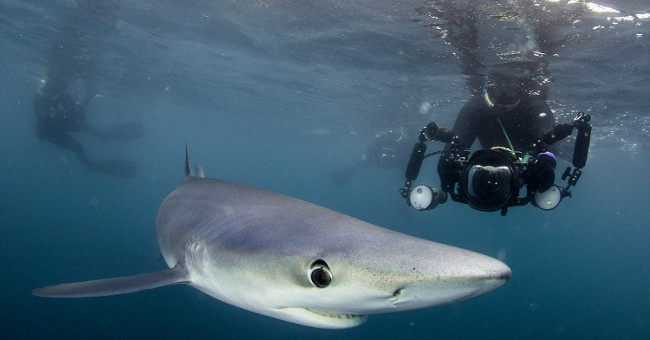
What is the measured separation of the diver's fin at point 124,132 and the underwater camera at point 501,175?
2363cm

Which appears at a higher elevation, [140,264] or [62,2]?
[62,2]

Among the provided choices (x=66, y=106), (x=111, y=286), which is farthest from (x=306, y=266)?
(x=66, y=106)

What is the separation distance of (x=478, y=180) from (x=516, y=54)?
28.0ft

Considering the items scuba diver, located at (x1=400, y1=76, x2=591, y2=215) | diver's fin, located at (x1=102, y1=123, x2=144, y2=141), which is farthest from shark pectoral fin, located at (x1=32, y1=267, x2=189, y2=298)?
diver's fin, located at (x1=102, y1=123, x2=144, y2=141)

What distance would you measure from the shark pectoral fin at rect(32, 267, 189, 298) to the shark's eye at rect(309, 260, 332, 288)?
4.00 ft

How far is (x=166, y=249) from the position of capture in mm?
3627

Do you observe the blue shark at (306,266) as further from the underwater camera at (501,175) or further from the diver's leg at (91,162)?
the diver's leg at (91,162)

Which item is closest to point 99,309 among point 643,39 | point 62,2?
point 62,2

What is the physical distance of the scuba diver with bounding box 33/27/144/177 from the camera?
69.0 feet

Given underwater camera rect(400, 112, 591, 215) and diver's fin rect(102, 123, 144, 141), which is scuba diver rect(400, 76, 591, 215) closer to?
underwater camera rect(400, 112, 591, 215)

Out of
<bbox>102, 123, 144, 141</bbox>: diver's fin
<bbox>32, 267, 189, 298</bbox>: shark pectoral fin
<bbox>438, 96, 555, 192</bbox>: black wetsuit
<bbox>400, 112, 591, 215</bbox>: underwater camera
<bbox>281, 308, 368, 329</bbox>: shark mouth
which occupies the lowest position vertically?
<bbox>102, 123, 144, 141</bbox>: diver's fin

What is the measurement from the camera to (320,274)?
1.89 meters

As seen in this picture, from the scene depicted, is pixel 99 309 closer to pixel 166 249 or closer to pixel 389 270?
pixel 166 249

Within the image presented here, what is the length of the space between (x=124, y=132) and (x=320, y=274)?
26.4 meters
